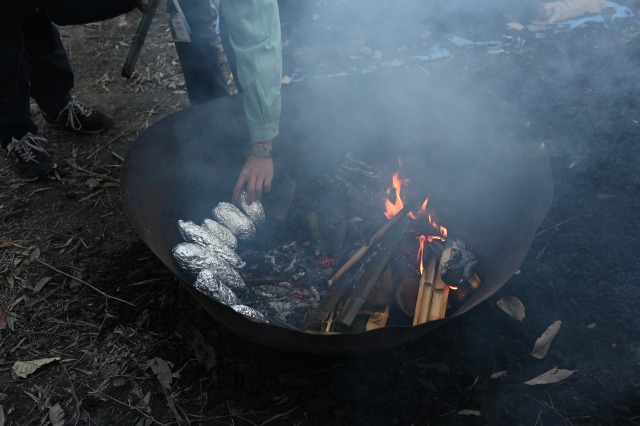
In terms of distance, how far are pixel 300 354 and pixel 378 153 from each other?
1.52 meters

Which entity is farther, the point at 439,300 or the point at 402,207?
the point at 402,207

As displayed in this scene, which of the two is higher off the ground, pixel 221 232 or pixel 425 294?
pixel 221 232

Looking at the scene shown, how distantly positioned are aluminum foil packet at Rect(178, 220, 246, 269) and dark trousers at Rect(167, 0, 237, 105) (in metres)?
1.29

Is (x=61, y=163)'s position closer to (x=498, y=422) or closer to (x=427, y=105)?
(x=427, y=105)

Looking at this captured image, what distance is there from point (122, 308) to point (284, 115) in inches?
60.7

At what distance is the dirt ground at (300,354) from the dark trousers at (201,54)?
2.99ft

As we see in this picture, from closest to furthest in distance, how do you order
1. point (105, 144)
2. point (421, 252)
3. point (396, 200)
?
point (421, 252), point (396, 200), point (105, 144)

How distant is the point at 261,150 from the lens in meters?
2.32

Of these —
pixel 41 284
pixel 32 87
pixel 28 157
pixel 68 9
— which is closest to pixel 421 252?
pixel 41 284

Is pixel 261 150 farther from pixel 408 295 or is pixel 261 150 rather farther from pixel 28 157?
pixel 28 157

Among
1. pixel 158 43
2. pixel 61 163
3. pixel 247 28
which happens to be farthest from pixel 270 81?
pixel 158 43

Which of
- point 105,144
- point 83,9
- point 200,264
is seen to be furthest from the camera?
point 105,144

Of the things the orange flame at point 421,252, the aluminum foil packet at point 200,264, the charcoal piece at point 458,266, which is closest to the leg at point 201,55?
the aluminum foil packet at point 200,264

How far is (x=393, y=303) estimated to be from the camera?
228 cm
